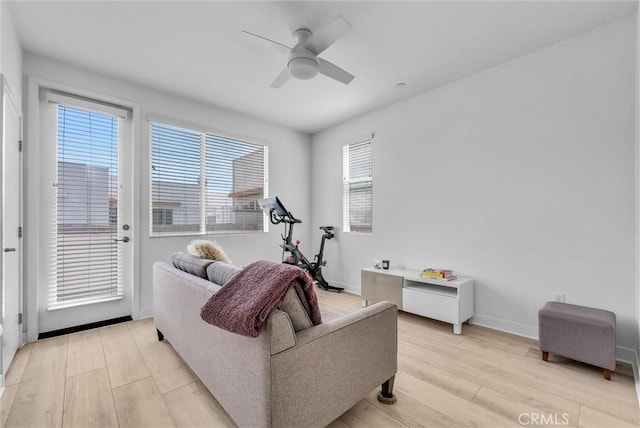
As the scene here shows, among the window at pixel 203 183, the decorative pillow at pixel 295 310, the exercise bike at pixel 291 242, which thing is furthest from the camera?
the exercise bike at pixel 291 242

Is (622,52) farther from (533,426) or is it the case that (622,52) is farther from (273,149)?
(273,149)

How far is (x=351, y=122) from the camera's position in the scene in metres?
4.36

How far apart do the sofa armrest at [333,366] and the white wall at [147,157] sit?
2.77 metres

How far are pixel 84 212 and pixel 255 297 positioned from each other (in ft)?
9.27

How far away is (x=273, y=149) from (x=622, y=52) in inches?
154

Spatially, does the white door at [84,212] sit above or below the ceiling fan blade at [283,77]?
below

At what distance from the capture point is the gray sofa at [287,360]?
118 cm

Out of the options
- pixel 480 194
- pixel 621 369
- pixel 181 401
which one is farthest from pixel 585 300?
pixel 181 401

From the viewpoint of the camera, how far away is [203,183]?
3.79 meters

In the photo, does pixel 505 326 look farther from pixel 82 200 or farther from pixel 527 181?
pixel 82 200

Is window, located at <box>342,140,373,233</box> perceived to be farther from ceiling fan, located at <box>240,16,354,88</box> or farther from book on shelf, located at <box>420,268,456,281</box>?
ceiling fan, located at <box>240,16,354,88</box>

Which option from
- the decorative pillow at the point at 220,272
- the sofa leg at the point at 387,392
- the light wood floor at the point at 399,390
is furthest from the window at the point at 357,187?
the decorative pillow at the point at 220,272

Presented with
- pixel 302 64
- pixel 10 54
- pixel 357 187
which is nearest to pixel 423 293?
pixel 357 187

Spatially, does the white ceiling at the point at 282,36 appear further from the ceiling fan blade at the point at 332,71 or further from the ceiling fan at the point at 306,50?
the ceiling fan blade at the point at 332,71
